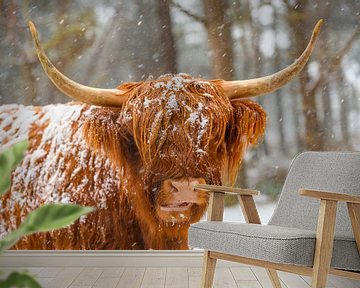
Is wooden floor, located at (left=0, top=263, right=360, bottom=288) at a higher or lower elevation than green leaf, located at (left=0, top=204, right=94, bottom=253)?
lower

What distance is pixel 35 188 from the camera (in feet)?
11.4

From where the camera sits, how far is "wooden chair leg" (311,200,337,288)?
1.92 meters

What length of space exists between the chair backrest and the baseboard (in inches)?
41.9

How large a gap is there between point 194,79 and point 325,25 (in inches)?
35.1

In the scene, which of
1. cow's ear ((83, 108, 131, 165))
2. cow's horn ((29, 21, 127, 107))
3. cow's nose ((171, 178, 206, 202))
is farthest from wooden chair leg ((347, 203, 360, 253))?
cow's horn ((29, 21, 127, 107))

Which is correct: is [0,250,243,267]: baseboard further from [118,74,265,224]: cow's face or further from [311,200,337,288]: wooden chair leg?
[311,200,337,288]: wooden chair leg

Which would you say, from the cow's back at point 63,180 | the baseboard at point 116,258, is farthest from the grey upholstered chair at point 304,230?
the cow's back at point 63,180

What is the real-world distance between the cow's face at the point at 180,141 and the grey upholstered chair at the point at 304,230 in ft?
2.48

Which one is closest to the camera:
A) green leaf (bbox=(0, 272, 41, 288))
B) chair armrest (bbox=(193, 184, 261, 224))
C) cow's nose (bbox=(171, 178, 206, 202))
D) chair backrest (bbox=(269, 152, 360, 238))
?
green leaf (bbox=(0, 272, 41, 288))

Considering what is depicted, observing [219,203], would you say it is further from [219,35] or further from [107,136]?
[219,35]

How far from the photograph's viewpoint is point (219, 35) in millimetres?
3615

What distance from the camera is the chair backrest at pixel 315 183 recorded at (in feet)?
7.50

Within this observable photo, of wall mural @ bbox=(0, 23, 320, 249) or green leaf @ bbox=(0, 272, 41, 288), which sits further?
wall mural @ bbox=(0, 23, 320, 249)

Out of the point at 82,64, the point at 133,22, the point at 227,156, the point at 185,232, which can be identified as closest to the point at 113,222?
the point at 185,232
